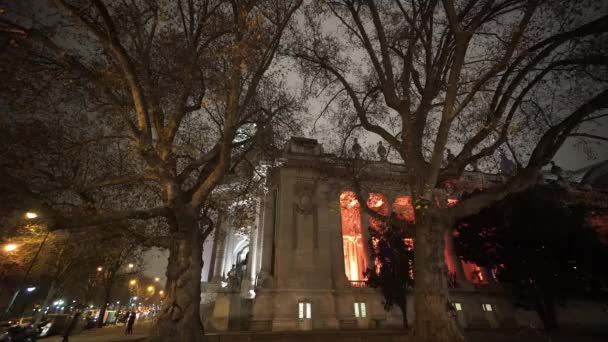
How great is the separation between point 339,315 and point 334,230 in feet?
23.2

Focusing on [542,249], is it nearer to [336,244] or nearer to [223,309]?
[336,244]

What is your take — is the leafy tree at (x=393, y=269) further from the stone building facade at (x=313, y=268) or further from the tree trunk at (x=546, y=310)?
the tree trunk at (x=546, y=310)

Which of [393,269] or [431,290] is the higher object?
[393,269]

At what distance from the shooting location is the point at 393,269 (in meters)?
20.9

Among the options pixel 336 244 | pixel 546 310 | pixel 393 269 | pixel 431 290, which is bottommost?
pixel 546 310

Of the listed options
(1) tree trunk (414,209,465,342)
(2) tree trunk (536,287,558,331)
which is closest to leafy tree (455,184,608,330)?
(2) tree trunk (536,287,558,331)

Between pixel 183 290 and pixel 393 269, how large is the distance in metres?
16.3

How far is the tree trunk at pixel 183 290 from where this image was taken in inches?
340

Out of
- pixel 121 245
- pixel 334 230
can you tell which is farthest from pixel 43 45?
pixel 334 230

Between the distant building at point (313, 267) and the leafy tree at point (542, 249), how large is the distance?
365 centimetres

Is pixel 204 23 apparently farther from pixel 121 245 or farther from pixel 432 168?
pixel 121 245

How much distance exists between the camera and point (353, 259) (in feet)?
94.7

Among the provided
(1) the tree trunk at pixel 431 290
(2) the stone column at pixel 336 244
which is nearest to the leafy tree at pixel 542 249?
(2) the stone column at pixel 336 244

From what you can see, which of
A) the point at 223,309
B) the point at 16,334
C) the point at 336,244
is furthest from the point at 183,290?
the point at 336,244
